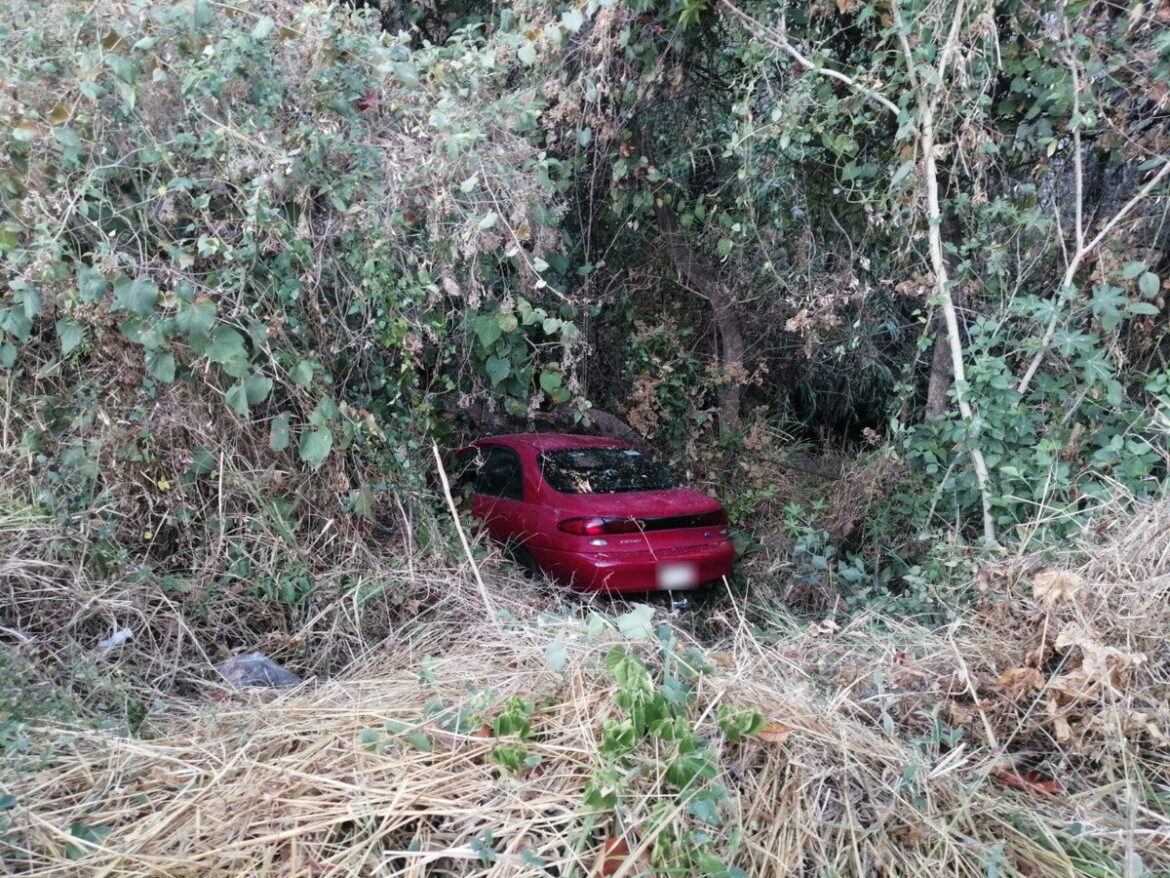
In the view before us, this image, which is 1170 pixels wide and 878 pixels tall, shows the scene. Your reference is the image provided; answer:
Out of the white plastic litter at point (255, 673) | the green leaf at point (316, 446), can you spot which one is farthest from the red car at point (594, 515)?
the white plastic litter at point (255, 673)

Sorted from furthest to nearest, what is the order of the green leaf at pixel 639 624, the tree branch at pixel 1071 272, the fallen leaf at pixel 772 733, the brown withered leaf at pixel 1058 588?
the tree branch at pixel 1071 272 → the brown withered leaf at pixel 1058 588 → the green leaf at pixel 639 624 → the fallen leaf at pixel 772 733

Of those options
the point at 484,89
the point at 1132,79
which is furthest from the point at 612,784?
the point at 1132,79

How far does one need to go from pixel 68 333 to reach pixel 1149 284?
21.4ft

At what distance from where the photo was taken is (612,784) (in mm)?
2881

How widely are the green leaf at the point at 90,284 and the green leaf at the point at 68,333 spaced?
0.40 m

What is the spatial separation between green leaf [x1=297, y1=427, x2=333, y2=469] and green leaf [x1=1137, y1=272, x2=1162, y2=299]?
16.7ft

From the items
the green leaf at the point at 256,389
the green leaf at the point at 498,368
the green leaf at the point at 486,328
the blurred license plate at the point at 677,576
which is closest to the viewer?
the green leaf at the point at 256,389

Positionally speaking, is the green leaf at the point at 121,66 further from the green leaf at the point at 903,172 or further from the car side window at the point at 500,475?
the green leaf at the point at 903,172

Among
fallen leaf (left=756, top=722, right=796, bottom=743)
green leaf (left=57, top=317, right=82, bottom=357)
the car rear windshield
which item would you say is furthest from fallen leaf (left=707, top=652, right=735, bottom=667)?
green leaf (left=57, top=317, right=82, bottom=357)

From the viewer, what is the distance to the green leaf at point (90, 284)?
489 cm

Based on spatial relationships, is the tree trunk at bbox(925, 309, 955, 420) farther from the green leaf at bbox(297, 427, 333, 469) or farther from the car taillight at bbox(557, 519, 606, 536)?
the green leaf at bbox(297, 427, 333, 469)

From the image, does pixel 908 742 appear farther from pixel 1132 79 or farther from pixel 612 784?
pixel 1132 79

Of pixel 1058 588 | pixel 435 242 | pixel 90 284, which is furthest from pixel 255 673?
pixel 1058 588

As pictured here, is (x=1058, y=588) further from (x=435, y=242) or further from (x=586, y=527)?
(x=435, y=242)
